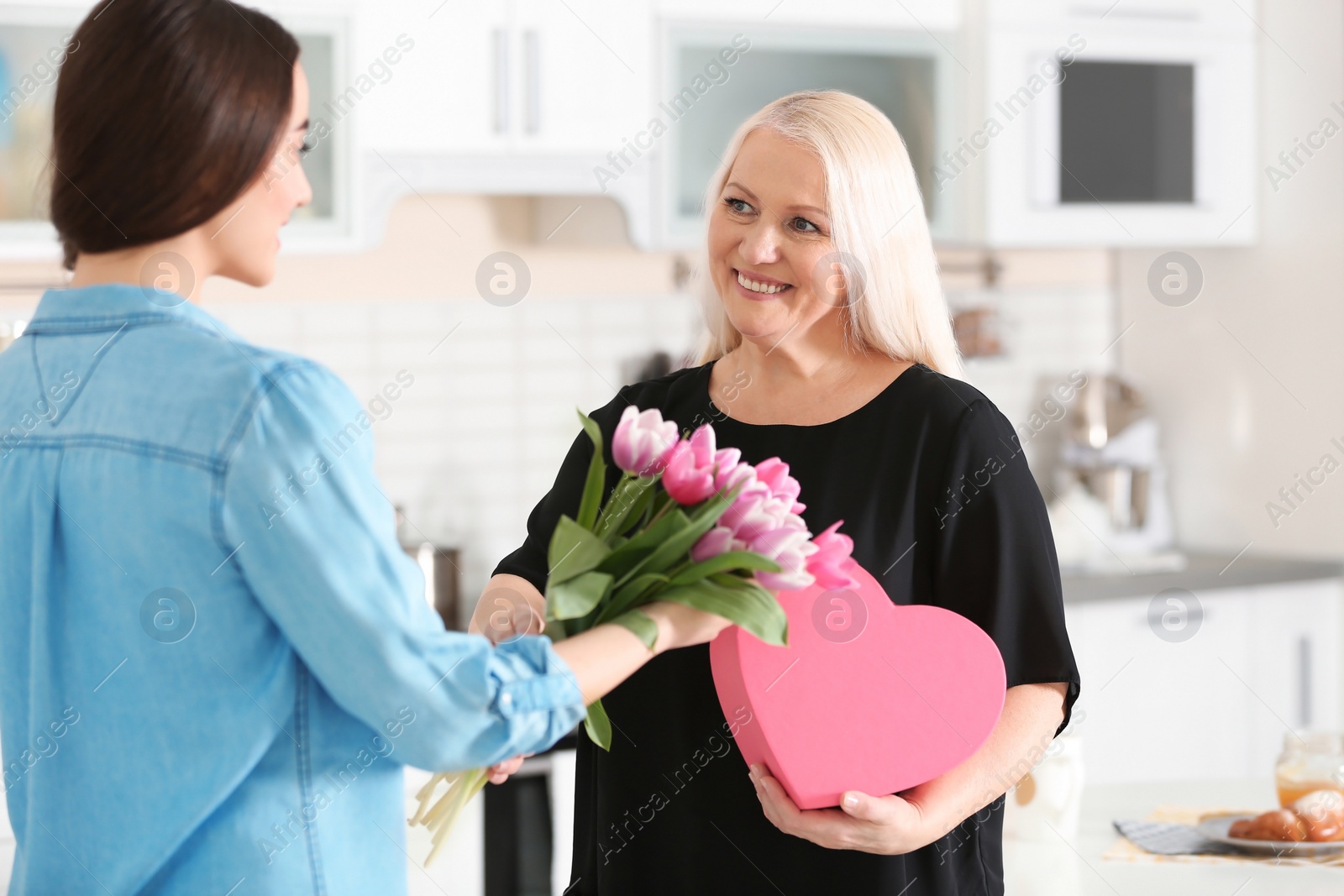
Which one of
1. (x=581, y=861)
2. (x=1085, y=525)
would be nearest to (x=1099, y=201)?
(x=1085, y=525)

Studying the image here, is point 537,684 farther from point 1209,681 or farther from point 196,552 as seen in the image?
point 1209,681

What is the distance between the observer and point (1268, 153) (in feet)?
10.5

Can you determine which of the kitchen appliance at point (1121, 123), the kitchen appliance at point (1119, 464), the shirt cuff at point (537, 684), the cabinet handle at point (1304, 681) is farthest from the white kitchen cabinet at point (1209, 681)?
the shirt cuff at point (537, 684)

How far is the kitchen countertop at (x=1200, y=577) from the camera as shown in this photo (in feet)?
9.48

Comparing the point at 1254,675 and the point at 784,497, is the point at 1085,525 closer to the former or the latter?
the point at 1254,675

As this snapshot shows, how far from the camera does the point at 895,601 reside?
49.7 inches

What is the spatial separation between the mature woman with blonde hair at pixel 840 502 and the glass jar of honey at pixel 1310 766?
0.38 meters

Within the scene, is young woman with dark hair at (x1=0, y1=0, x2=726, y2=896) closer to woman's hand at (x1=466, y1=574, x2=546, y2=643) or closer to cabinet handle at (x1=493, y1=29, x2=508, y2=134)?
woman's hand at (x1=466, y1=574, x2=546, y2=643)

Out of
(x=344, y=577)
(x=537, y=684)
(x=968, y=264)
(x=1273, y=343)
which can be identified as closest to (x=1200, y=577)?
(x=1273, y=343)

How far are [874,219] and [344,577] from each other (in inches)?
28.1

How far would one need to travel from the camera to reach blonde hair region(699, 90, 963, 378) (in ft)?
4.33

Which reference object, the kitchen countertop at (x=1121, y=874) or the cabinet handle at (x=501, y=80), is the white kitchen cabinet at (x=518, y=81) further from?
the kitchen countertop at (x=1121, y=874)

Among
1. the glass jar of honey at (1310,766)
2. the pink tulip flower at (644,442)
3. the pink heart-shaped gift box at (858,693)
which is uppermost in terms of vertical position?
the pink tulip flower at (644,442)

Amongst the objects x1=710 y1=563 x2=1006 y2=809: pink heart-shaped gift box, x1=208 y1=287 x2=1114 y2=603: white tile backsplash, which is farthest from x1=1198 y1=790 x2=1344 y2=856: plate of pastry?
x1=208 y1=287 x2=1114 y2=603: white tile backsplash
